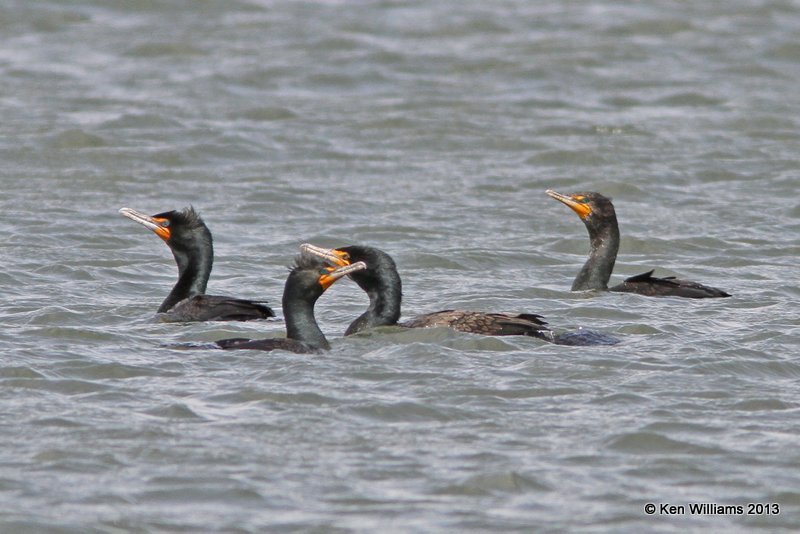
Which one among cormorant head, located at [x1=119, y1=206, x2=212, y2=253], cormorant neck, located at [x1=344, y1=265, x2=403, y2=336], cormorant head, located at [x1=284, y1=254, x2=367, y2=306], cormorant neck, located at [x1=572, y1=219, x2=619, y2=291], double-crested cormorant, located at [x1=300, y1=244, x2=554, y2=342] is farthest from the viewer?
cormorant neck, located at [x1=572, y1=219, x2=619, y2=291]

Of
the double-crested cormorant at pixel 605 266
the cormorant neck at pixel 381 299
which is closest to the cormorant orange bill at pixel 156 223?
the cormorant neck at pixel 381 299

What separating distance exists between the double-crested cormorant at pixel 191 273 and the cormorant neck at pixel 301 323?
113cm

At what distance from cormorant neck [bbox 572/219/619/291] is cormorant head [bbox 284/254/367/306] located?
310 cm

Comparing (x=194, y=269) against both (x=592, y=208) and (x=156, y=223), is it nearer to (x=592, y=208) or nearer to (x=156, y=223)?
(x=156, y=223)

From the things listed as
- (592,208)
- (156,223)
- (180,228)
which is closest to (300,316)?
(180,228)

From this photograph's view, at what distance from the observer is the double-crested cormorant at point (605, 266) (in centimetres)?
1280

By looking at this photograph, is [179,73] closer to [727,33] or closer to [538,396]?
[727,33]

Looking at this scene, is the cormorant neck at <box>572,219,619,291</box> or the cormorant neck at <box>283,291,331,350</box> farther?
the cormorant neck at <box>572,219,619,291</box>

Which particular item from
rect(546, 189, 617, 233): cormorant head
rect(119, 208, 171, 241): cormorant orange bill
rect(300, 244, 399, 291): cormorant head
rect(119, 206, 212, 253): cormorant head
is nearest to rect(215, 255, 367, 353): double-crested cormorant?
rect(300, 244, 399, 291): cormorant head

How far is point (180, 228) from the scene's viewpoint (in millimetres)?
12445

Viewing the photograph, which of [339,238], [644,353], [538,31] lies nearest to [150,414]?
[644,353]

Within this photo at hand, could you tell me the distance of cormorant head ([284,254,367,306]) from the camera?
418 inches

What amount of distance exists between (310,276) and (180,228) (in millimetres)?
2083

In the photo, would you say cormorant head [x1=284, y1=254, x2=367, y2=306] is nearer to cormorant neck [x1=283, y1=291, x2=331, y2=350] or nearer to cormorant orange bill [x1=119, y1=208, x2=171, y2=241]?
cormorant neck [x1=283, y1=291, x2=331, y2=350]
